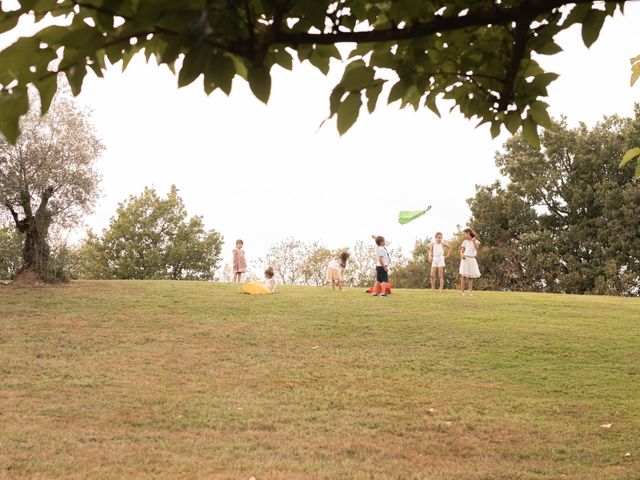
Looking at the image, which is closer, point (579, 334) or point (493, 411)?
point (493, 411)

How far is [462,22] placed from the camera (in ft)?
6.62

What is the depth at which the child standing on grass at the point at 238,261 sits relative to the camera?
81.3 ft

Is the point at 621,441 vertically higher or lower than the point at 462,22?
lower

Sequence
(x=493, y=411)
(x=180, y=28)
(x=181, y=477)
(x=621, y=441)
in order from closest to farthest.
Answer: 1. (x=180, y=28)
2. (x=181, y=477)
3. (x=621, y=441)
4. (x=493, y=411)

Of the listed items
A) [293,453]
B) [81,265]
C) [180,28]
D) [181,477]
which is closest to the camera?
[180,28]

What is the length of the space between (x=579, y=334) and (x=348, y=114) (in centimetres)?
1368

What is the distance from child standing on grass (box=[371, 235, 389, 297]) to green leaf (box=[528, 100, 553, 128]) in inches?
634

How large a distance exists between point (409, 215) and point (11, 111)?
22.3 m

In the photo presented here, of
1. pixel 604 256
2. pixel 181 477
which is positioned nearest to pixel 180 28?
pixel 181 477

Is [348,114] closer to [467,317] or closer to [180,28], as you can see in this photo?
[180,28]

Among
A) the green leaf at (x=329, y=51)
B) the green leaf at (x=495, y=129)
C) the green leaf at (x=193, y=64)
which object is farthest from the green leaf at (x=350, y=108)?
the green leaf at (x=495, y=129)

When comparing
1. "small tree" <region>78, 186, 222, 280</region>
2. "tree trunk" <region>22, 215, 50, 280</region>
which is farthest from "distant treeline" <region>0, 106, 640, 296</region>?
"tree trunk" <region>22, 215, 50, 280</region>

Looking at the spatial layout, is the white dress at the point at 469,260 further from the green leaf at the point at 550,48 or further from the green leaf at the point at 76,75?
the green leaf at the point at 76,75

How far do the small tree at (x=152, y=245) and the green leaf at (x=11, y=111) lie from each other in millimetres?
47883
